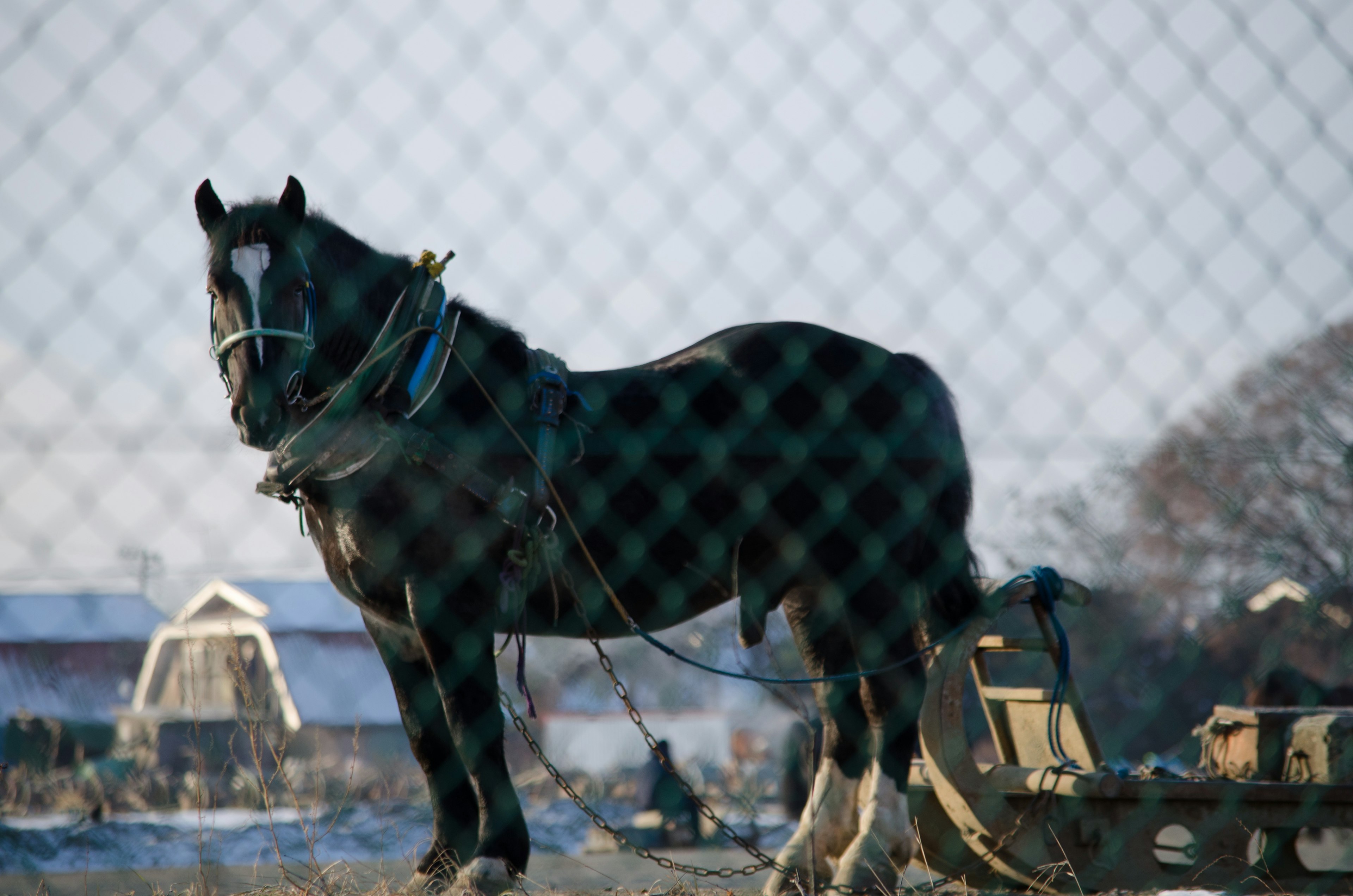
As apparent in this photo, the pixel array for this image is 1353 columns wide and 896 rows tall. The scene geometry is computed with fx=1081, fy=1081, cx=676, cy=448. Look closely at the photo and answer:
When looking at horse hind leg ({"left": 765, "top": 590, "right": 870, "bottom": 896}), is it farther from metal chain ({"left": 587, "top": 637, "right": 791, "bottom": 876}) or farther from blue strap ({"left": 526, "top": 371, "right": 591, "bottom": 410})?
blue strap ({"left": 526, "top": 371, "right": 591, "bottom": 410})

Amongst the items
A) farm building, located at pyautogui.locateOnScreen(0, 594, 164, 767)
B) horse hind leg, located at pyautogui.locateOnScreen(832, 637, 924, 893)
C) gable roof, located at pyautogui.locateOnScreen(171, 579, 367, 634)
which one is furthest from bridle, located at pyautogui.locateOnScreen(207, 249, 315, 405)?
gable roof, located at pyautogui.locateOnScreen(171, 579, 367, 634)

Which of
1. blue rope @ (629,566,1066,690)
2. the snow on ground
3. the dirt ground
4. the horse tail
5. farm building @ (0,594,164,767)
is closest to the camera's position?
blue rope @ (629,566,1066,690)

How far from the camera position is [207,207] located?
2.38 metres

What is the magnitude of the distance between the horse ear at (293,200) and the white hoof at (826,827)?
6.37 feet

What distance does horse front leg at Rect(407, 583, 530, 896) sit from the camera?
8.27 ft

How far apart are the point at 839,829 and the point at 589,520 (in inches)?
45.4

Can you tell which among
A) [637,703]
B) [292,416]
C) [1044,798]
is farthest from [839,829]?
[637,703]

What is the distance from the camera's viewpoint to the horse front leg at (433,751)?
103 inches

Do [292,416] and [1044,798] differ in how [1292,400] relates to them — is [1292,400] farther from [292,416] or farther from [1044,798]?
[292,416]

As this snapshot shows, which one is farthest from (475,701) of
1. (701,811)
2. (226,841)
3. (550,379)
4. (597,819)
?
(226,841)

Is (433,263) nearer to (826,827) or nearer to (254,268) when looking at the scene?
(254,268)

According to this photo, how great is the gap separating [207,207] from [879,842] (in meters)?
2.27

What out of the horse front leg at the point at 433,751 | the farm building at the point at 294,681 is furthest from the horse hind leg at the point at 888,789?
the farm building at the point at 294,681

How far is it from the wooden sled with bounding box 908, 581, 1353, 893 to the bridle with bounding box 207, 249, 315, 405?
1937 millimetres
